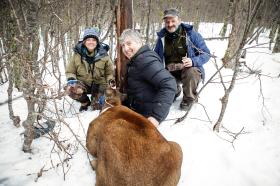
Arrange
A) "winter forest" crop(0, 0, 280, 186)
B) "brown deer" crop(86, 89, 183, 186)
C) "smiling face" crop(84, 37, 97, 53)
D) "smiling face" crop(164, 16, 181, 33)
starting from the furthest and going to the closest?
"smiling face" crop(84, 37, 97, 53) < "smiling face" crop(164, 16, 181, 33) < "winter forest" crop(0, 0, 280, 186) < "brown deer" crop(86, 89, 183, 186)

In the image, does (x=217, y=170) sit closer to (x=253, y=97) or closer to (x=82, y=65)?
(x=253, y=97)

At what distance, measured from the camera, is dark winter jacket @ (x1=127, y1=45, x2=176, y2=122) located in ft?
9.18

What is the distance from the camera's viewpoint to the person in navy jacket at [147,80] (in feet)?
9.18

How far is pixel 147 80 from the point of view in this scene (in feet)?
9.84

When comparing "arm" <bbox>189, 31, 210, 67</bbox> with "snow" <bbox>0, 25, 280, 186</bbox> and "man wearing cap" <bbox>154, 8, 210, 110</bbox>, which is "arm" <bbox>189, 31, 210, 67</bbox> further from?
"snow" <bbox>0, 25, 280, 186</bbox>

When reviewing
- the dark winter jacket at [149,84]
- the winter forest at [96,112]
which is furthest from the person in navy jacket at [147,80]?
the winter forest at [96,112]

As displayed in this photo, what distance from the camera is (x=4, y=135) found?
12.7ft

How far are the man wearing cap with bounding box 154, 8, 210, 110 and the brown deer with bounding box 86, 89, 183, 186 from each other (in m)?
1.88

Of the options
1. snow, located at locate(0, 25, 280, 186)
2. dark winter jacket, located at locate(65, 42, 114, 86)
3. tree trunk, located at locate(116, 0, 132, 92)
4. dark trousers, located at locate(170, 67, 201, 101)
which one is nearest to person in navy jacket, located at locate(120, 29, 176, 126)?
tree trunk, located at locate(116, 0, 132, 92)

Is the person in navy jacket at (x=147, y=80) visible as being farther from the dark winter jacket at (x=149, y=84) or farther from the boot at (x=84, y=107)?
the boot at (x=84, y=107)

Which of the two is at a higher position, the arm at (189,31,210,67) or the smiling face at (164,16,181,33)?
the smiling face at (164,16,181,33)

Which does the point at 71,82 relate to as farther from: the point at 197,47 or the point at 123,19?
the point at 197,47

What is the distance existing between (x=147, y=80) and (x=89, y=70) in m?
2.18

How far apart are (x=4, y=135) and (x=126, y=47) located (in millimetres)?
2416
